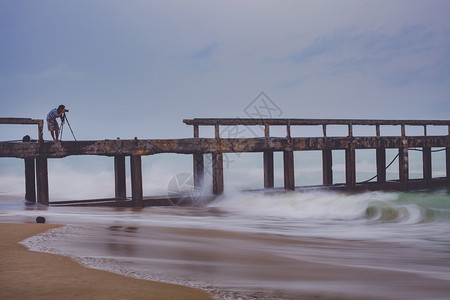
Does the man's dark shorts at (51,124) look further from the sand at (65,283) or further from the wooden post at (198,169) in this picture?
the sand at (65,283)

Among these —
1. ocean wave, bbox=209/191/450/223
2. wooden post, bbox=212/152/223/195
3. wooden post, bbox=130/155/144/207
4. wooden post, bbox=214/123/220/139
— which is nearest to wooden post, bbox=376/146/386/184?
ocean wave, bbox=209/191/450/223

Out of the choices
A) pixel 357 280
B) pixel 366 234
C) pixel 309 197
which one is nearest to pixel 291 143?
pixel 309 197

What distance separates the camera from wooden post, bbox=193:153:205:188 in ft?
42.5

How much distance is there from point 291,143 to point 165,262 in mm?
9052

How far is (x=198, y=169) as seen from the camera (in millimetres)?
13062

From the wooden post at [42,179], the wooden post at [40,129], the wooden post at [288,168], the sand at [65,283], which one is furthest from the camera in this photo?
the wooden post at [288,168]

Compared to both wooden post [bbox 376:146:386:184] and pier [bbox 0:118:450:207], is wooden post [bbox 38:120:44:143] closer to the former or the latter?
pier [bbox 0:118:450:207]

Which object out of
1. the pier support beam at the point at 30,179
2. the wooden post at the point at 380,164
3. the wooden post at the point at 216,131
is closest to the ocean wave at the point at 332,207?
the wooden post at the point at 216,131

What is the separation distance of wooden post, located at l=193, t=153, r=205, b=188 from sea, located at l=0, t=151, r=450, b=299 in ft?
1.65

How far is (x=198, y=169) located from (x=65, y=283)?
9.35 meters

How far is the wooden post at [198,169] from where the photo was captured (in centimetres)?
1295

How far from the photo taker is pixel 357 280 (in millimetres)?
4574

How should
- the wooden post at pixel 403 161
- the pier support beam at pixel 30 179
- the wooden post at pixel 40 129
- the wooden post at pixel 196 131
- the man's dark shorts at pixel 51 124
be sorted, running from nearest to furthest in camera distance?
the wooden post at pixel 40 129
the wooden post at pixel 196 131
the man's dark shorts at pixel 51 124
the pier support beam at pixel 30 179
the wooden post at pixel 403 161

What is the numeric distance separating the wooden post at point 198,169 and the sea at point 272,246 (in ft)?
1.65
